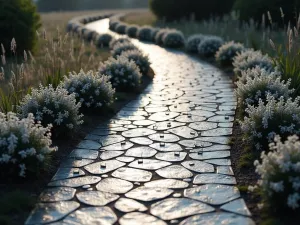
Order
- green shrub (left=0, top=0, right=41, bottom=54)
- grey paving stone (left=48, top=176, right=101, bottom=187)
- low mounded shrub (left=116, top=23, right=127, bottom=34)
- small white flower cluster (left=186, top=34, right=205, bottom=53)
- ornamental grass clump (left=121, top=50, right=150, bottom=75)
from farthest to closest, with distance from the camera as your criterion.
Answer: low mounded shrub (left=116, top=23, right=127, bottom=34) < small white flower cluster (left=186, top=34, right=205, bottom=53) < green shrub (left=0, top=0, right=41, bottom=54) < ornamental grass clump (left=121, top=50, right=150, bottom=75) < grey paving stone (left=48, top=176, right=101, bottom=187)

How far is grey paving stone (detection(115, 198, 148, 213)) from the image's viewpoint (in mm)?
4203

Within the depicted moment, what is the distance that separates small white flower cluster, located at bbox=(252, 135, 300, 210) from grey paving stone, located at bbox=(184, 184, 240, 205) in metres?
0.53

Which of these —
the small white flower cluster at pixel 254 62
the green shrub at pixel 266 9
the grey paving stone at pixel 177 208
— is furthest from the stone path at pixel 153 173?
the green shrub at pixel 266 9

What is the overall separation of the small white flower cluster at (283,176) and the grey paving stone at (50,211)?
1.92 metres

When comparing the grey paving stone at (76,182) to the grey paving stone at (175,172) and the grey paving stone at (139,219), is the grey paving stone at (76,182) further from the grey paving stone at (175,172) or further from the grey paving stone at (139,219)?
the grey paving stone at (139,219)

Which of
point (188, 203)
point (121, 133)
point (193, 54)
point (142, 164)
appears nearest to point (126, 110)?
point (121, 133)

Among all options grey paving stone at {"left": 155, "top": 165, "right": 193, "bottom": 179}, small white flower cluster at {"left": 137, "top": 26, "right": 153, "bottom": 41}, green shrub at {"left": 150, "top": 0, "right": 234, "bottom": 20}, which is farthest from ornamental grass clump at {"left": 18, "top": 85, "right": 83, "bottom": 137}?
green shrub at {"left": 150, "top": 0, "right": 234, "bottom": 20}

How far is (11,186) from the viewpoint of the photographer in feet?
15.5

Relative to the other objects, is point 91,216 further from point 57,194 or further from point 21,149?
point 21,149

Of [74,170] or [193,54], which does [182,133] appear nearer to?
[74,170]

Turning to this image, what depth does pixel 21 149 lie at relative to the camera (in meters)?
4.66

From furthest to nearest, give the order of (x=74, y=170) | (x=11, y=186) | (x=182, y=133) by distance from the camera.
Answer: (x=182, y=133), (x=74, y=170), (x=11, y=186)

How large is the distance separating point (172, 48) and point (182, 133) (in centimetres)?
1186

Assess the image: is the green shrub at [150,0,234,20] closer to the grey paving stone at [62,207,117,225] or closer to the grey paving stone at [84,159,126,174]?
the grey paving stone at [84,159,126,174]
